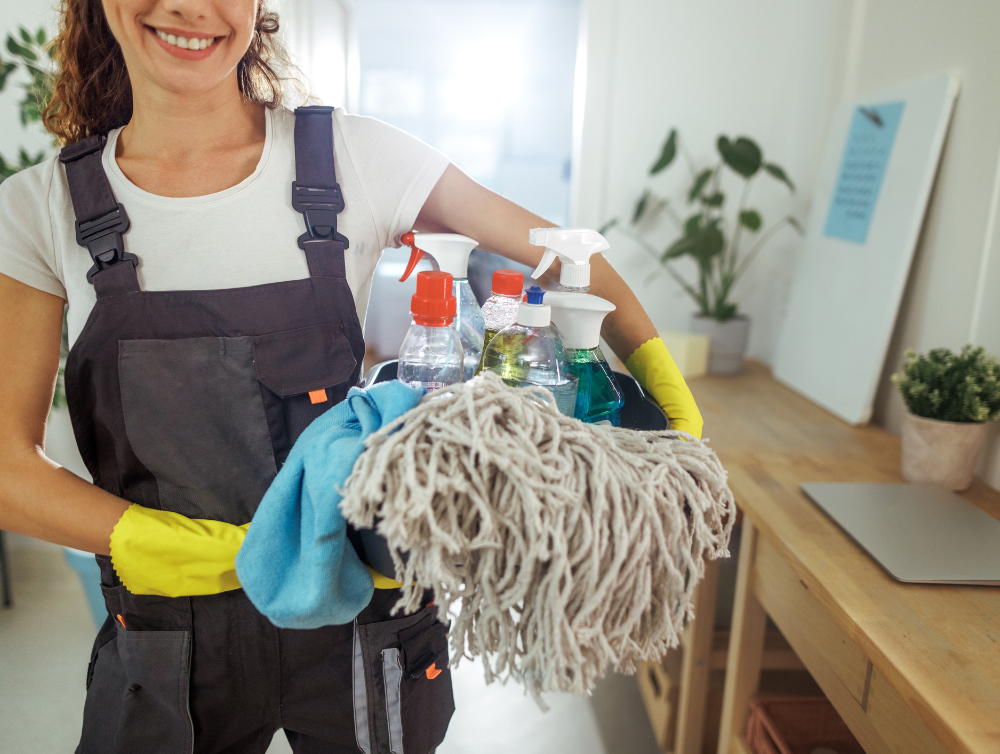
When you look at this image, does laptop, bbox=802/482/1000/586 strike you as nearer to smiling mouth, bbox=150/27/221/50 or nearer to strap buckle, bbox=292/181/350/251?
strap buckle, bbox=292/181/350/251

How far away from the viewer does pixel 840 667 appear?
0.84 m

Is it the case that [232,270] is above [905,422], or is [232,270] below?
above

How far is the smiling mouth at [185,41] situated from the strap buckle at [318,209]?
0.15 metres

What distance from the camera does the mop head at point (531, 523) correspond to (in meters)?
0.44

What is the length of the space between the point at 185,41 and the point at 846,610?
0.92m

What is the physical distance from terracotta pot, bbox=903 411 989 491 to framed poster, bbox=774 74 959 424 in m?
0.29

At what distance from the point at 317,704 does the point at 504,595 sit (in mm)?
418

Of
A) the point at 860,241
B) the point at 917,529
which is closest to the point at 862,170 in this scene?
the point at 860,241

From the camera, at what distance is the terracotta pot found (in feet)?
3.46

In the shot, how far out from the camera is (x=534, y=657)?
46 centimetres

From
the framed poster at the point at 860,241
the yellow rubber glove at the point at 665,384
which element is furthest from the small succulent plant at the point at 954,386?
the yellow rubber glove at the point at 665,384

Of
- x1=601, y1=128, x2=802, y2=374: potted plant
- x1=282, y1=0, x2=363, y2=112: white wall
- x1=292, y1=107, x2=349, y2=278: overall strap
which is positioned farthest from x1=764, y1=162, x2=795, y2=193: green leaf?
x1=292, y1=107, x2=349, y2=278: overall strap

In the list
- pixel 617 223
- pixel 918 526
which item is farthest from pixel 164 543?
pixel 617 223

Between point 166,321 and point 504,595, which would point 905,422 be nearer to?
point 504,595
